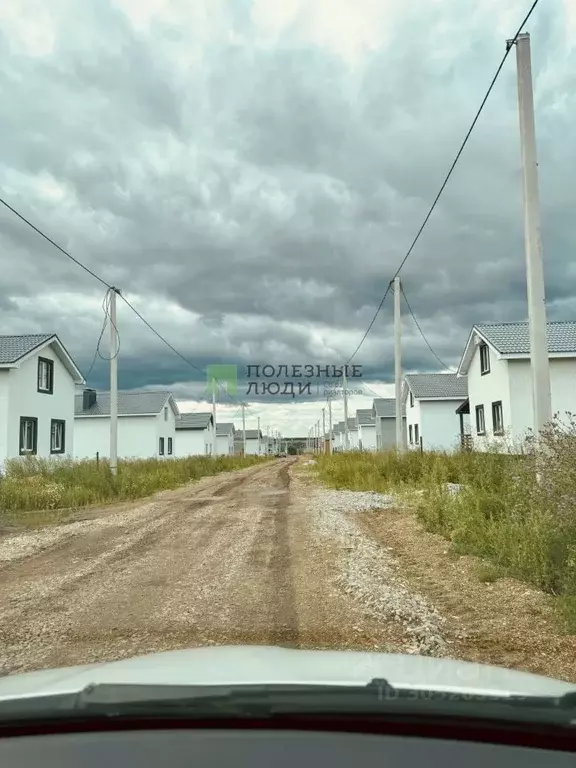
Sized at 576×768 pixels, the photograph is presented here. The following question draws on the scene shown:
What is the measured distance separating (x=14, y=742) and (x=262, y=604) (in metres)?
4.20

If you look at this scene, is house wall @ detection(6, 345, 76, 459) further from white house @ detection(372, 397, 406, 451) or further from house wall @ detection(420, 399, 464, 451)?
white house @ detection(372, 397, 406, 451)

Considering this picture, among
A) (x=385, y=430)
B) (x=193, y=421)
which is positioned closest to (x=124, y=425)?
(x=193, y=421)

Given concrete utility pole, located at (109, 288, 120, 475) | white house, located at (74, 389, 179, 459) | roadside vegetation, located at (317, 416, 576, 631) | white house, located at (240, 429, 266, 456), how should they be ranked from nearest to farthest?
1. roadside vegetation, located at (317, 416, 576, 631)
2. concrete utility pole, located at (109, 288, 120, 475)
3. white house, located at (74, 389, 179, 459)
4. white house, located at (240, 429, 266, 456)

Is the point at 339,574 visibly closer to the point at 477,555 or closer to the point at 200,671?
the point at 477,555

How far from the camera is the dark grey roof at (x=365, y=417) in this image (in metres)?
69.5

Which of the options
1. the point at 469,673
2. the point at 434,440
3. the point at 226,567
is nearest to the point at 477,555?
the point at 226,567

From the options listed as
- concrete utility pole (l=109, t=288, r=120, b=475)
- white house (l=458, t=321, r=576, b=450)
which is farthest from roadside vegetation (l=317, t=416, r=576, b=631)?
white house (l=458, t=321, r=576, b=450)

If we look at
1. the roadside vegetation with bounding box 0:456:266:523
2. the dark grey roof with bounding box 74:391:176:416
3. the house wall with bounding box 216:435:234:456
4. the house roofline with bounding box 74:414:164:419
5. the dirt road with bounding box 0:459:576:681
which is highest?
the dark grey roof with bounding box 74:391:176:416

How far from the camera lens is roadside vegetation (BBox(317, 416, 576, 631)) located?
625 centimetres

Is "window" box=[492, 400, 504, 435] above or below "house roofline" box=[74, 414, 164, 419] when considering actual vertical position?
below

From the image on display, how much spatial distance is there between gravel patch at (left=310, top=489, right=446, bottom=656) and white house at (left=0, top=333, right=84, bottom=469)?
17.6m

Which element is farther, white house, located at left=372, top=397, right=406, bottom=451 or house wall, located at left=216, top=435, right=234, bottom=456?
house wall, located at left=216, top=435, right=234, bottom=456

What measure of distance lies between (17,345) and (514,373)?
20.0 meters

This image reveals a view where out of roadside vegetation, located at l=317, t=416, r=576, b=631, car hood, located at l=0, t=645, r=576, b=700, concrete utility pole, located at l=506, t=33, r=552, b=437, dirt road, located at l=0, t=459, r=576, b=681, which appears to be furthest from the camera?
concrete utility pole, located at l=506, t=33, r=552, b=437
